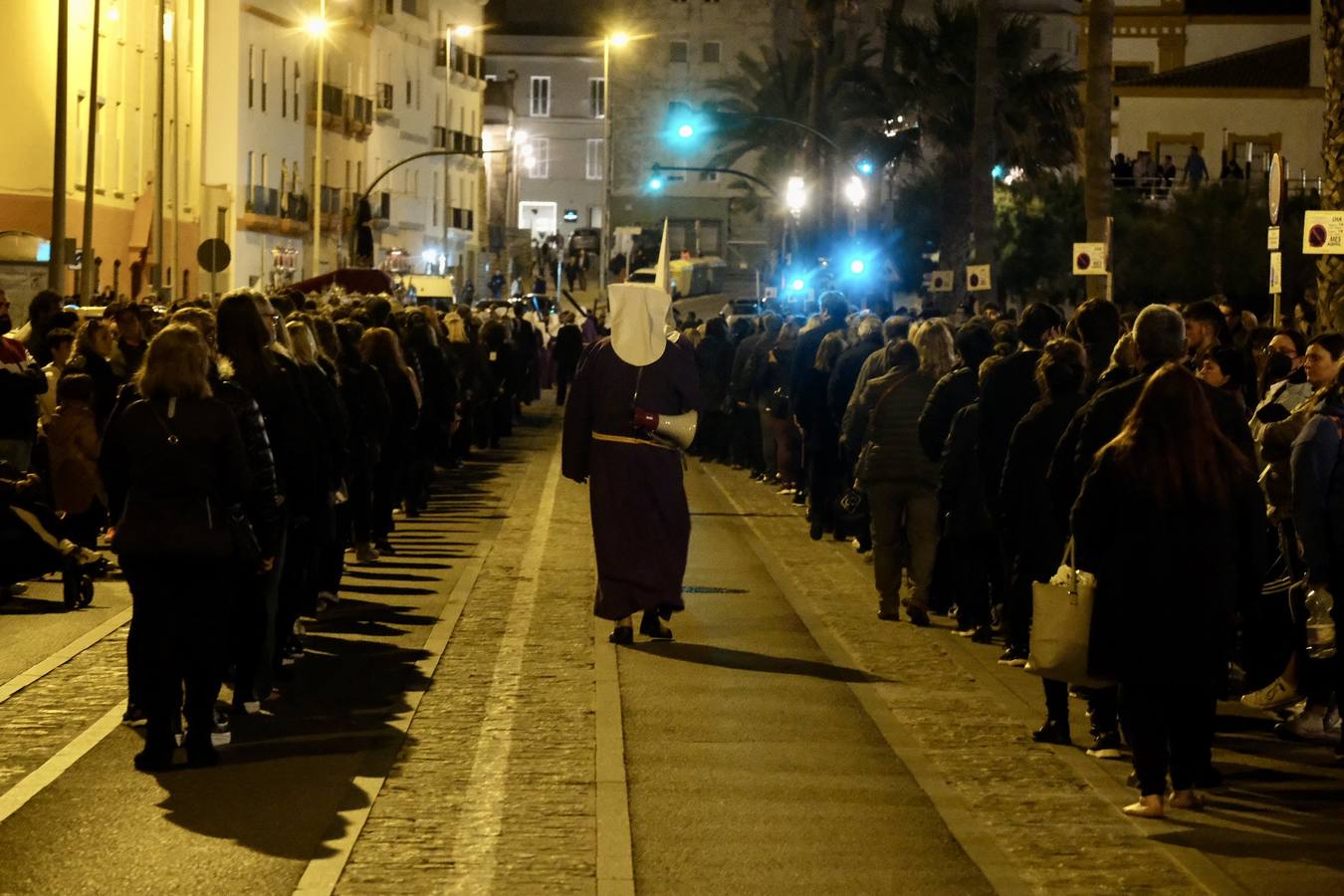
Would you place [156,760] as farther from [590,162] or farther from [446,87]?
[590,162]

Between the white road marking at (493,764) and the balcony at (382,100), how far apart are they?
242 feet

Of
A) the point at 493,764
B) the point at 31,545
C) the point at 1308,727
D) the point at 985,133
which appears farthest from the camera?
the point at 985,133

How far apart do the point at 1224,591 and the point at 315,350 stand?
620 cm

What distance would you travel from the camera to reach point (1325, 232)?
61.6 ft

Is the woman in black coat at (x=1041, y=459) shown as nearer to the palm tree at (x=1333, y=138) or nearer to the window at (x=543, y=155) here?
the palm tree at (x=1333, y=138)

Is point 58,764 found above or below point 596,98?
below

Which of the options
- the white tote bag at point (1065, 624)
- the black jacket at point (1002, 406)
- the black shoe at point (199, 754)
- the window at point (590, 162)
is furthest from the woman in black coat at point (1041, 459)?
the window at point (590, 162)

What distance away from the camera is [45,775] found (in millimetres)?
10312

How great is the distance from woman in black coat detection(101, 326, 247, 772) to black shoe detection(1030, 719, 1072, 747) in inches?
143

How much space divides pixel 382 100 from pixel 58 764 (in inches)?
3234

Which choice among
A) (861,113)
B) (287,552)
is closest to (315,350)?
(287,552)

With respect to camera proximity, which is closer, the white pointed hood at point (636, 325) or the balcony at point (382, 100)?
the white pointed hood at point (636, 325)

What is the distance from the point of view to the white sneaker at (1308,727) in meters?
12.0

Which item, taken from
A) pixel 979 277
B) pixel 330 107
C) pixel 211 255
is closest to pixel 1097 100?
pixel 979 277
